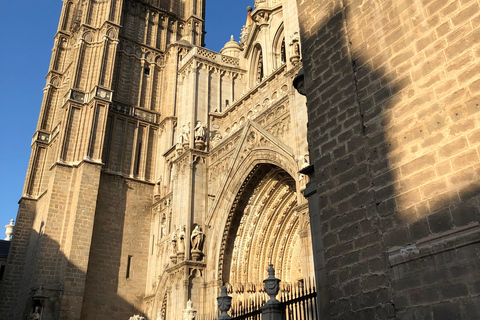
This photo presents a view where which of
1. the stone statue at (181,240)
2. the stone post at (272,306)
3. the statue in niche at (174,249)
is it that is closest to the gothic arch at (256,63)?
the stone statue at (181,240)

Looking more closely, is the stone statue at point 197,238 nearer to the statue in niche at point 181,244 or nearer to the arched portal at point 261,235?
the statue in niche at point 181,244

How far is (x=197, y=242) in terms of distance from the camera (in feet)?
52.4

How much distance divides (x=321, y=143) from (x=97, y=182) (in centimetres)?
1589

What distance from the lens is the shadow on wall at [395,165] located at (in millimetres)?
4848

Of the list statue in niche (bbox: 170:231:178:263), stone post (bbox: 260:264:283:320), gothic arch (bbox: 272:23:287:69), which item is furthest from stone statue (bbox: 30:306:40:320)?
gothic arch (bbox: 272:23:287:69)

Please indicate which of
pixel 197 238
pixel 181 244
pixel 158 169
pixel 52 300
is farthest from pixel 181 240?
pixel 158 169

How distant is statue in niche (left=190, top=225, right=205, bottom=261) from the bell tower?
5.81 m

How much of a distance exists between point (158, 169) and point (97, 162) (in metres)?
3.35

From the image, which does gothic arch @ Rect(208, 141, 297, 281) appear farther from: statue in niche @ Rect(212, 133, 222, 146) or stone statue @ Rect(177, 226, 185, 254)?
statue in niche @ Rect(212, 133, 222, 146)

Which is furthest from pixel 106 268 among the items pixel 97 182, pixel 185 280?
pixel 185 280

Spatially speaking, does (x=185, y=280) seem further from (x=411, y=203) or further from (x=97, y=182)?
(x=411, y=203)

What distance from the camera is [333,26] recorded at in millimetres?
7184

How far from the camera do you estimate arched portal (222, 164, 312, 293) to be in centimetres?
1557

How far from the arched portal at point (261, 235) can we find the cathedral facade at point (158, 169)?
37mm
